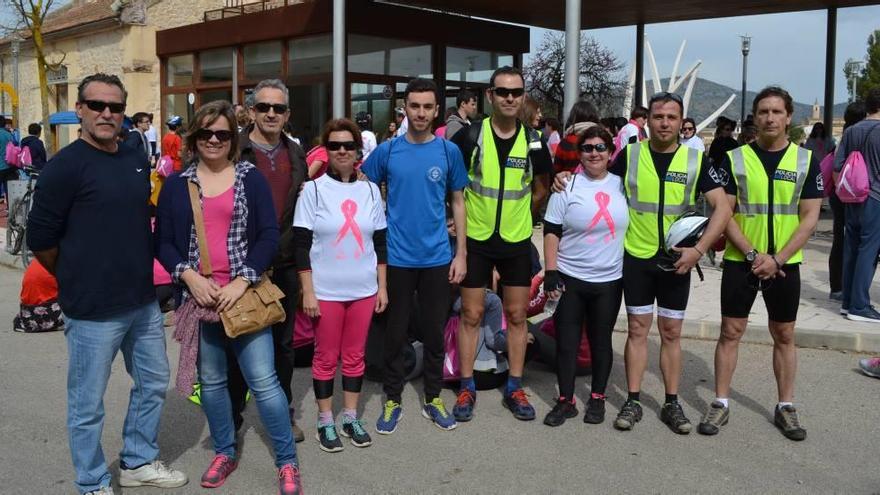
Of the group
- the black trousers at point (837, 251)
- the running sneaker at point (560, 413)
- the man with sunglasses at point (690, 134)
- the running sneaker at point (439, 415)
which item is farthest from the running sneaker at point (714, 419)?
the man with sunglasses at point (690, 134)

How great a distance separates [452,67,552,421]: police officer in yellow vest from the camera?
16.1ft

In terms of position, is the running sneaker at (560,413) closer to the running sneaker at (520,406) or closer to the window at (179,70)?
the running sneaker at (520,406)

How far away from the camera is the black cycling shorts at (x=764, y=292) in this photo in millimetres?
4703

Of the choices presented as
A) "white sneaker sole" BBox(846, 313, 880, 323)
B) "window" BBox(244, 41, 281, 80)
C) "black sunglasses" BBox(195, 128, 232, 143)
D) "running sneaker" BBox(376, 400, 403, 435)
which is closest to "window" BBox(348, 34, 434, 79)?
"window" BBox(244, 41, 281, 80)

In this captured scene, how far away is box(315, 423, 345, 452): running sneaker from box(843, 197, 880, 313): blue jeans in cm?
524

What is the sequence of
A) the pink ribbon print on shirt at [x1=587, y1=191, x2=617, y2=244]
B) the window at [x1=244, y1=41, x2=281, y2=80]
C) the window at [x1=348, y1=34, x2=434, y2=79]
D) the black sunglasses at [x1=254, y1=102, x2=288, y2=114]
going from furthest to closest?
1. the window at [x1=244, y1=41, x2=281, y2=80]
2. the window at [x1=348, y1=34, x2=434, y2=79]
3. the pink ribbon print on shirt at [x1=587, y1=191, x2=617, y2=244]
4. the black sunglasses at [x1=254, y1=102, x2=288, y2=114]

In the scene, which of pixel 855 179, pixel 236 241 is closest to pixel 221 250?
pixel 236 241

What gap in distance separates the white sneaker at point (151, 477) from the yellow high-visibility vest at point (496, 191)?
7.15 ft

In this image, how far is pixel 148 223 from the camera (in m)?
3.82

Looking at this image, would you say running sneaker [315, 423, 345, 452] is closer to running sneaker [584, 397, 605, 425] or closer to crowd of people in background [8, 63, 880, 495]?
crowd of people in background [8, 63, 880, 495]

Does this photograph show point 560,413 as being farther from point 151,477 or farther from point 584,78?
point 584,78

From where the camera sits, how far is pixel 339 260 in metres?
4.41

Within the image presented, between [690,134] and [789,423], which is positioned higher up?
[690,134]

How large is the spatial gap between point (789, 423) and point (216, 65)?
19.2 m
